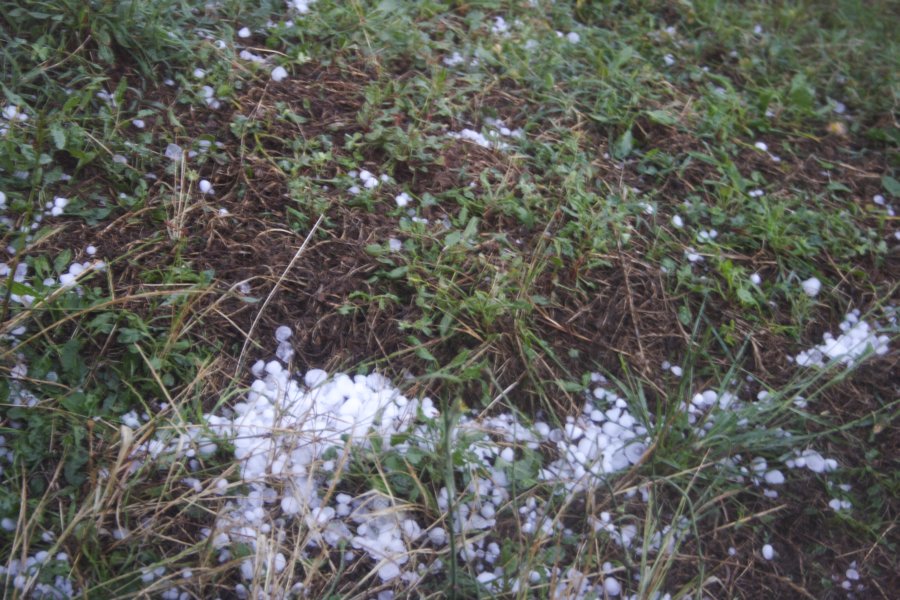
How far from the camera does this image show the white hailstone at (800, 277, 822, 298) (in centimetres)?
210

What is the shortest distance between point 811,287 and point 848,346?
20 cm

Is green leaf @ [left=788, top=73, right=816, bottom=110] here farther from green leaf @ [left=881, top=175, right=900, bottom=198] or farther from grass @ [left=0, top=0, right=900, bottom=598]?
green leaf @ [left=881, top=175, right=900, bottom=198]

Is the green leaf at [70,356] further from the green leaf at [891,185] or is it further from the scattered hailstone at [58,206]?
the green leaf at [891,185]

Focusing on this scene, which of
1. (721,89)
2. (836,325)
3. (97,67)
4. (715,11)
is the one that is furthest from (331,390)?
(715,11)

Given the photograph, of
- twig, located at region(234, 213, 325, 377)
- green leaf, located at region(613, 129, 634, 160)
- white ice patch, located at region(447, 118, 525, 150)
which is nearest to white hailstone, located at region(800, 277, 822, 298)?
green leaf, located at region(613, 129, 634, 160)

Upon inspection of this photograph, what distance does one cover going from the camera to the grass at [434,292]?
152cm

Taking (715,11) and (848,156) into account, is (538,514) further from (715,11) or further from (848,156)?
(715,11)

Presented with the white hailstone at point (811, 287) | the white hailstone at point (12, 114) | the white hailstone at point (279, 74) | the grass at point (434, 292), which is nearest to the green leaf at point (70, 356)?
the grass at point (434, 292)

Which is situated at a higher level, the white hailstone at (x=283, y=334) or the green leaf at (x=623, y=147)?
the green leaf at (x=623, y=147)

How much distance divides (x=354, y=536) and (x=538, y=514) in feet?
1.29

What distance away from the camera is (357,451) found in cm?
160

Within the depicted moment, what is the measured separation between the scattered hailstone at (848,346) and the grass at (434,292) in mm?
31

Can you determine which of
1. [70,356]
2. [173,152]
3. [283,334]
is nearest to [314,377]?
[283,334]

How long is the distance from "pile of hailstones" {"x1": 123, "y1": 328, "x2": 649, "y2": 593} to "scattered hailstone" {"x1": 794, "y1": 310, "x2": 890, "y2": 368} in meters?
0.55
